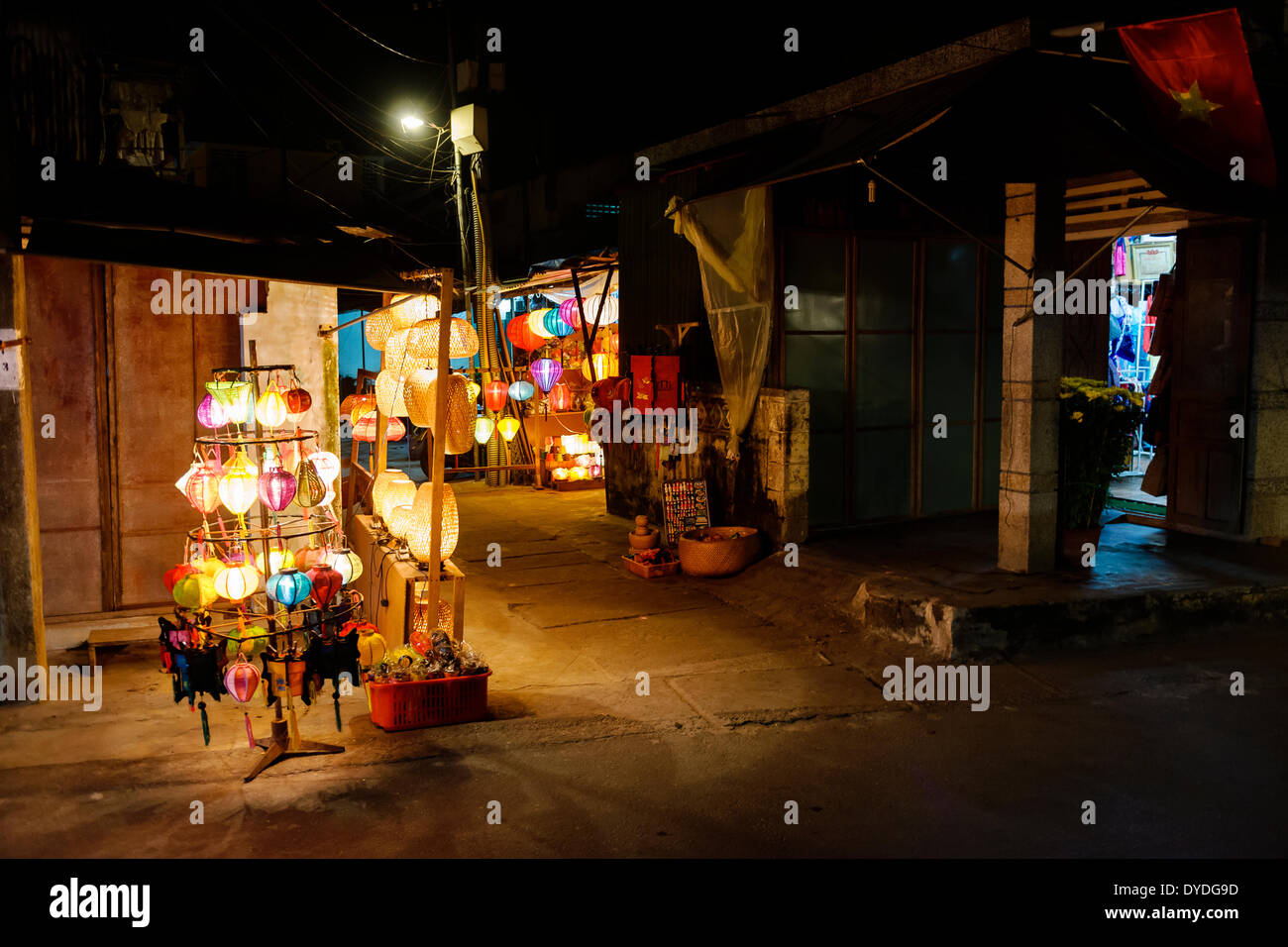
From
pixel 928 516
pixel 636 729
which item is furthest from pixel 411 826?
pixel 928 516

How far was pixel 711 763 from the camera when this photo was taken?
22.1 feet

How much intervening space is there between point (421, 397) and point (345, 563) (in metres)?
1.49

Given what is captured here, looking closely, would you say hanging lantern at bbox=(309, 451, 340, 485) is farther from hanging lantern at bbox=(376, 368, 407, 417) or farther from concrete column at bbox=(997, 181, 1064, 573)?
concrete column at bbox=(997, 181, 1064, 573)

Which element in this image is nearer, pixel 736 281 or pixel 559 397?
pixel 736 281

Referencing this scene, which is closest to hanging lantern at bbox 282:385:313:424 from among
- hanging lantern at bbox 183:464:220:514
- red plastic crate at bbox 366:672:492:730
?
hanging lantern at bbox 183:464:220:514

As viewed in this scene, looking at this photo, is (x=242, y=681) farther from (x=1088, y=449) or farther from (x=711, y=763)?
(x=1088, y=449)

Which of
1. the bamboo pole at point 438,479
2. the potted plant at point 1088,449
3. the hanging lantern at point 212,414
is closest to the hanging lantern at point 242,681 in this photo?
the bamboo pole at point 438,479

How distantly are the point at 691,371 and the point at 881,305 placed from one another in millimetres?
2683

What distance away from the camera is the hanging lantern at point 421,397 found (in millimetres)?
8133

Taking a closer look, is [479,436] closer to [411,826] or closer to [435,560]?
[435,560]

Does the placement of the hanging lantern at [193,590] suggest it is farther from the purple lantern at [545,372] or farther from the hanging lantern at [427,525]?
the purple lantern at [545,372]

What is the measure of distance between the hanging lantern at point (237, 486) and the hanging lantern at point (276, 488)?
4.1 inches

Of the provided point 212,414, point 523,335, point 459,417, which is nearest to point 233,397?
point 212,414

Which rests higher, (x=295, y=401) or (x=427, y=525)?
(x=295, y=401)
